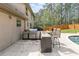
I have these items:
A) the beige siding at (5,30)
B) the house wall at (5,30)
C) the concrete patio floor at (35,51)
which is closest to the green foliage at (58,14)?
the house wall at (5,30)

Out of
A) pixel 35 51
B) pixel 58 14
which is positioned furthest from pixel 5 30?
pixel 58 14

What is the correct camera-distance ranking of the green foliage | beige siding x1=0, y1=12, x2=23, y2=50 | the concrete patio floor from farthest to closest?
the green foliage, beige siding x1=0, y1=12, x2=23, y2=50, the concrete patio floor

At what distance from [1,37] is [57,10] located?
2499 cm

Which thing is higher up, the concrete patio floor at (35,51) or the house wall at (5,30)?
the house wall at (5,30)

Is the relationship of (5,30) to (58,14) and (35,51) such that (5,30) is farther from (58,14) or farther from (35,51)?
(58,14)

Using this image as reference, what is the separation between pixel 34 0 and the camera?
16.4ft

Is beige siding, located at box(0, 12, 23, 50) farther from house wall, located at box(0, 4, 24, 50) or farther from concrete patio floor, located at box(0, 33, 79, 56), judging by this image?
concrete patio floor, located at box(0, 33, 79, 56)

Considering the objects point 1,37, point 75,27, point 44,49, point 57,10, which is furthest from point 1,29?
point 57,10

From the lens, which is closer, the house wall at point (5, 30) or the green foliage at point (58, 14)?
the house wall at point (5, 30)

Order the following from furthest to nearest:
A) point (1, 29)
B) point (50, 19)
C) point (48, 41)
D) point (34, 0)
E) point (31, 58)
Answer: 1. point (50, 19)
2. point (1, 29)
3. point (48, 41)
4. point (31, 58)
5. point (34, 0)

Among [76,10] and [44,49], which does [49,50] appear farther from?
[76,10]

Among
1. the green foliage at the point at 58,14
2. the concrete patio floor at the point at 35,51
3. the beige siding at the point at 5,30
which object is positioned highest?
the green foliage at the point at 58,14

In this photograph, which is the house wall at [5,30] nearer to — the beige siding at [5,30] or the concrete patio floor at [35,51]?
the beige siding at [5,30]

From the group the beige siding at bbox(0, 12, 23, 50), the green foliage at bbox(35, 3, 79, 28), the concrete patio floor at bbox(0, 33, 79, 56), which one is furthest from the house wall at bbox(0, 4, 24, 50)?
the green foliage at bbox(35, 3, 79, 28)
